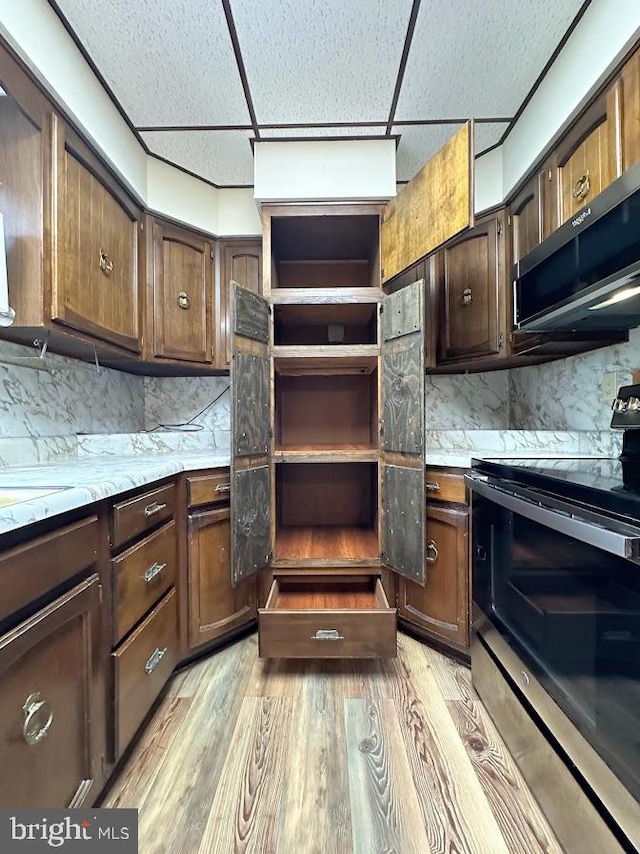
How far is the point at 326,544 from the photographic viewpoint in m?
1.99

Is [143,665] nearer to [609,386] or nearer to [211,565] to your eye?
[211,565]

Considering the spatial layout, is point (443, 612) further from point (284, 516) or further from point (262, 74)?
point (262, 74)

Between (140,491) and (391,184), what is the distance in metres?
1.69

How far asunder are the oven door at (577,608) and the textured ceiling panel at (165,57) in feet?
5.76

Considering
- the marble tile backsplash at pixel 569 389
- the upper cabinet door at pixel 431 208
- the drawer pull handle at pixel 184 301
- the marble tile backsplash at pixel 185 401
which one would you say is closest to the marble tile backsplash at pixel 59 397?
the marble tile backsplash at pixel 185 401

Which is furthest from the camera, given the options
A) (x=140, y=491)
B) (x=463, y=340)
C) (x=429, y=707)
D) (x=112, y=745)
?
(x=463, y=340)

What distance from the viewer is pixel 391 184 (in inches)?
70.8

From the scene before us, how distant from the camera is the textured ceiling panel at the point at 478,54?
1.24 m

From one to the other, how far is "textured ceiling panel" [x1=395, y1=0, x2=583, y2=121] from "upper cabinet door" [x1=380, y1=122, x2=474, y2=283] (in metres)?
0.30

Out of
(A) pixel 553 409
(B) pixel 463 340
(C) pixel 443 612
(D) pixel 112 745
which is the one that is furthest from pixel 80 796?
(A) pixel 553 409

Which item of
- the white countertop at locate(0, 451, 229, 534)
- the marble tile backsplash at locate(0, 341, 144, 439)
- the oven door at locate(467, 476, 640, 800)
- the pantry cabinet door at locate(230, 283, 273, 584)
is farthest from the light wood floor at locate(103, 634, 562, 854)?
the marble tile backsplash at locate(0, 341, 144, 439)

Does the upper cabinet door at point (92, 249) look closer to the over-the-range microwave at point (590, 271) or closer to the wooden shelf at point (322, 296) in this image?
the wooden shelf at point (322, 296)

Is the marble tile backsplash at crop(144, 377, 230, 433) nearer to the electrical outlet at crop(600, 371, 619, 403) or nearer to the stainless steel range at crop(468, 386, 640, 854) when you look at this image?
the stainless steel range at crop(468, 386, 640, 854)

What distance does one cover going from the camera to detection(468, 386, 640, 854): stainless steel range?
2.38 feet
